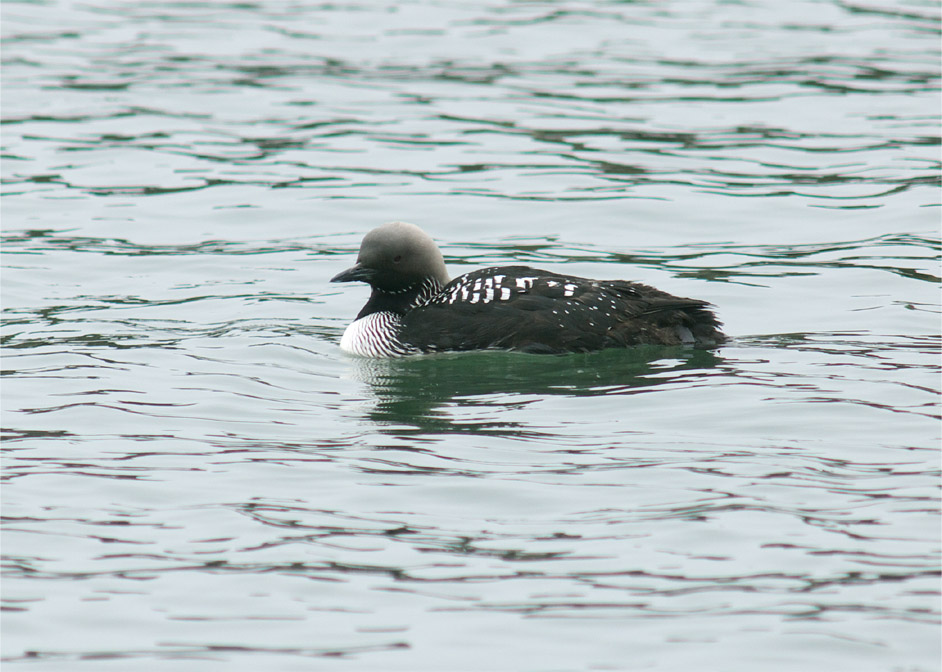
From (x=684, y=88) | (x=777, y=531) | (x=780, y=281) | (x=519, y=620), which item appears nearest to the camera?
(x=519, y=620)

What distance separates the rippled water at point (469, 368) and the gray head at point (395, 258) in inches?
19.8

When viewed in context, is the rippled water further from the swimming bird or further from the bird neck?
the bird neck

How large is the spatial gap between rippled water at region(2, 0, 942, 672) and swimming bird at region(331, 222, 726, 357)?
4.8 inches

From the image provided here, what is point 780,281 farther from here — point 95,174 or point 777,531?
point 95,174

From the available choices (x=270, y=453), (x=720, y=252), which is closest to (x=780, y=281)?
(x=720, y=252)

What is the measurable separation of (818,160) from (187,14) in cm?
949

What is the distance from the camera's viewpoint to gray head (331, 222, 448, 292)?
856cm

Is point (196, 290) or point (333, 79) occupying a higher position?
point (333, 79)

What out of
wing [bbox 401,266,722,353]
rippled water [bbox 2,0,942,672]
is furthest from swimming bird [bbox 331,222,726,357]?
rippled water [bbox 2,0,942,672]

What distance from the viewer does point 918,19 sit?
61.0ft

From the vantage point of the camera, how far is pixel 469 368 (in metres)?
8.25

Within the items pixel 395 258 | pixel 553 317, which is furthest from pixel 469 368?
pixel 395 258

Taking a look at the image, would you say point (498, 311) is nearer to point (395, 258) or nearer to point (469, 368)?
point (469, 368)

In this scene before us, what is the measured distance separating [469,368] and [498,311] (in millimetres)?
357
